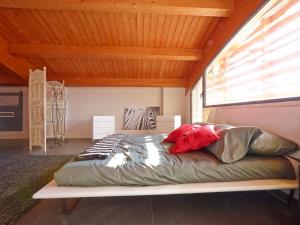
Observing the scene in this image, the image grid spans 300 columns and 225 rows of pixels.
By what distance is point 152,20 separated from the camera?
3.66m

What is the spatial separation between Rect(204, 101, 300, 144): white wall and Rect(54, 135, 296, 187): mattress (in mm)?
321

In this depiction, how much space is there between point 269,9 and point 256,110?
1.33m

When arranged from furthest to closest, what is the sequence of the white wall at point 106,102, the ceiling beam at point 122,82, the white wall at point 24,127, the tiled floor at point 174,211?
the white wall at point 106,102, the white wall at point 24,127, the ceiling beam at point 122,82, the tiled floor at point 174,211

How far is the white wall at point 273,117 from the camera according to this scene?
6.08ft

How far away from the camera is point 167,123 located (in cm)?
581

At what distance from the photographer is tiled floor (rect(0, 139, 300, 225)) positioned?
63.3 inches

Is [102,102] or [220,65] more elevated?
[220,65]

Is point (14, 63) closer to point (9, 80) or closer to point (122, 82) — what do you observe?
point (9, 80)

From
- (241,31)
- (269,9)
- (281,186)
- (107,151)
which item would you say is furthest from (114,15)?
(281,186)

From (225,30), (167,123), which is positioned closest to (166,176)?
(225,30)

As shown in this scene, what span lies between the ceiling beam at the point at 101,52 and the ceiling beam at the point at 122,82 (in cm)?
159

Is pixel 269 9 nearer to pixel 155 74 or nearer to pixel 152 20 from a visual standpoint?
pixel 152 20

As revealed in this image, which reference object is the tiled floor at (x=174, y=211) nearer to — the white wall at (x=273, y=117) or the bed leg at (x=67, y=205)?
the bed leg at (x=67, y=205)

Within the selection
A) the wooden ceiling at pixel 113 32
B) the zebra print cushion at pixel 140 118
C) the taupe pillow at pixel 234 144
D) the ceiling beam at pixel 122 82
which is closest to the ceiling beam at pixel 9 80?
the wooden ceiling at pixel 113 32
